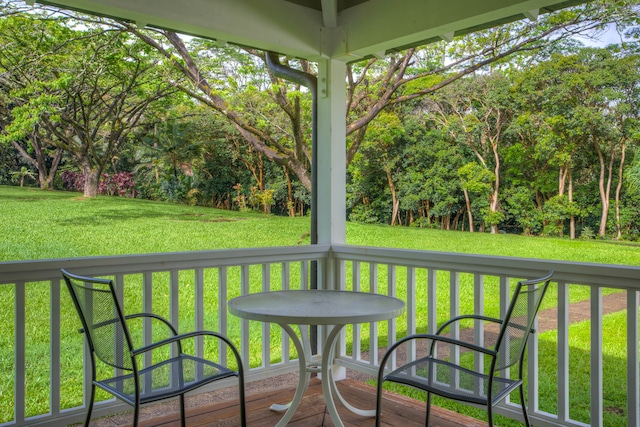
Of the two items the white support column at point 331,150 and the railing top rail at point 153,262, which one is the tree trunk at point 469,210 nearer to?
the white support column at point 331,150

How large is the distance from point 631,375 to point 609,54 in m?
5.37

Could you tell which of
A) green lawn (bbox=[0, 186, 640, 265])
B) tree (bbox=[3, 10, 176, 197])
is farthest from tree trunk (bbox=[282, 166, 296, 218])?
tree (bbox=[3, 10, 176, 197])

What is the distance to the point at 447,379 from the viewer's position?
2.34 m

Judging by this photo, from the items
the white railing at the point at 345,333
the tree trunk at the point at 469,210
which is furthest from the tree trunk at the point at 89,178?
the tree trunk at the point at 469,210

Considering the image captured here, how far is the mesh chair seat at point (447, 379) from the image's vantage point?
7.03 feet

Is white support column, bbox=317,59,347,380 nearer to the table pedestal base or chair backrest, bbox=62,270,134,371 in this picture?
the table pedestal base

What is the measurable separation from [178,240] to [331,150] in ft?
12.2

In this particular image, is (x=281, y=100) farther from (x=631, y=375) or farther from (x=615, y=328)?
(x=631, y=375)

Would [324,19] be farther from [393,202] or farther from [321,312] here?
[393,202]

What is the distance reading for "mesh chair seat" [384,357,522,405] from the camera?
2143mm

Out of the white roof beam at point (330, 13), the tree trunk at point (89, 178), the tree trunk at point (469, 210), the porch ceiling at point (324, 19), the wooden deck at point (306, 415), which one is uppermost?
the white roof beam at point (330, 13)

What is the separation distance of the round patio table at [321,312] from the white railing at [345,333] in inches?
22.3

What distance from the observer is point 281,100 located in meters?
6.70

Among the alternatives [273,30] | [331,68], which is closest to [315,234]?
[331,68]
